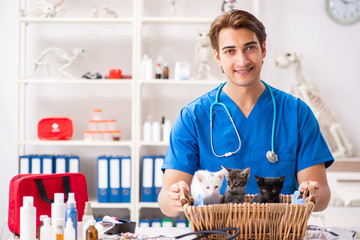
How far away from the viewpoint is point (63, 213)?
159 centimetres

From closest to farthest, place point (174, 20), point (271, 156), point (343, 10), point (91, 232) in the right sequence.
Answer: point (91, 232)
point (271, 156)
point (174, 20)
point (343, 10)

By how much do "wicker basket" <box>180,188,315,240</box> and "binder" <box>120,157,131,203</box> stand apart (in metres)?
1.97

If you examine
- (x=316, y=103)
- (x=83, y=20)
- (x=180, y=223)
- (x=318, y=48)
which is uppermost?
(x=83, y=20)

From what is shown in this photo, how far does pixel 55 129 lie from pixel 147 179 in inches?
27.8

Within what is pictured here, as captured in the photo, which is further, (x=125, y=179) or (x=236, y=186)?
(x=125, y=179)

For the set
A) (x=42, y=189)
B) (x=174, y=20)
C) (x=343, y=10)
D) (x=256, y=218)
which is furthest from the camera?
(x=343, y=10)

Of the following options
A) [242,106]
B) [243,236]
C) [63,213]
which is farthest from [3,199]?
[243,236]

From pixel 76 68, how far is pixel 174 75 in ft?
2.33

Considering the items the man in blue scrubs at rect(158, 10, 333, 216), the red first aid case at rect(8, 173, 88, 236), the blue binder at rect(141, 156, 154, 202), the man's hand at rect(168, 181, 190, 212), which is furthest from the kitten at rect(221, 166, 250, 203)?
the blue binder at rect(141, 156, 154, 202)

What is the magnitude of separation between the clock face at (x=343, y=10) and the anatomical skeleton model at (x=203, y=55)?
36.6 inches

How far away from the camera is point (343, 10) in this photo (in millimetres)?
3488

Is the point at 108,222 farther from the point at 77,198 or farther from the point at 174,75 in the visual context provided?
the point at 174,75

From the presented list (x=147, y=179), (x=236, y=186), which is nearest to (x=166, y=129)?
(x=147, y=179)

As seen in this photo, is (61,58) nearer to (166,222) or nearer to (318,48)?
(166,222)
